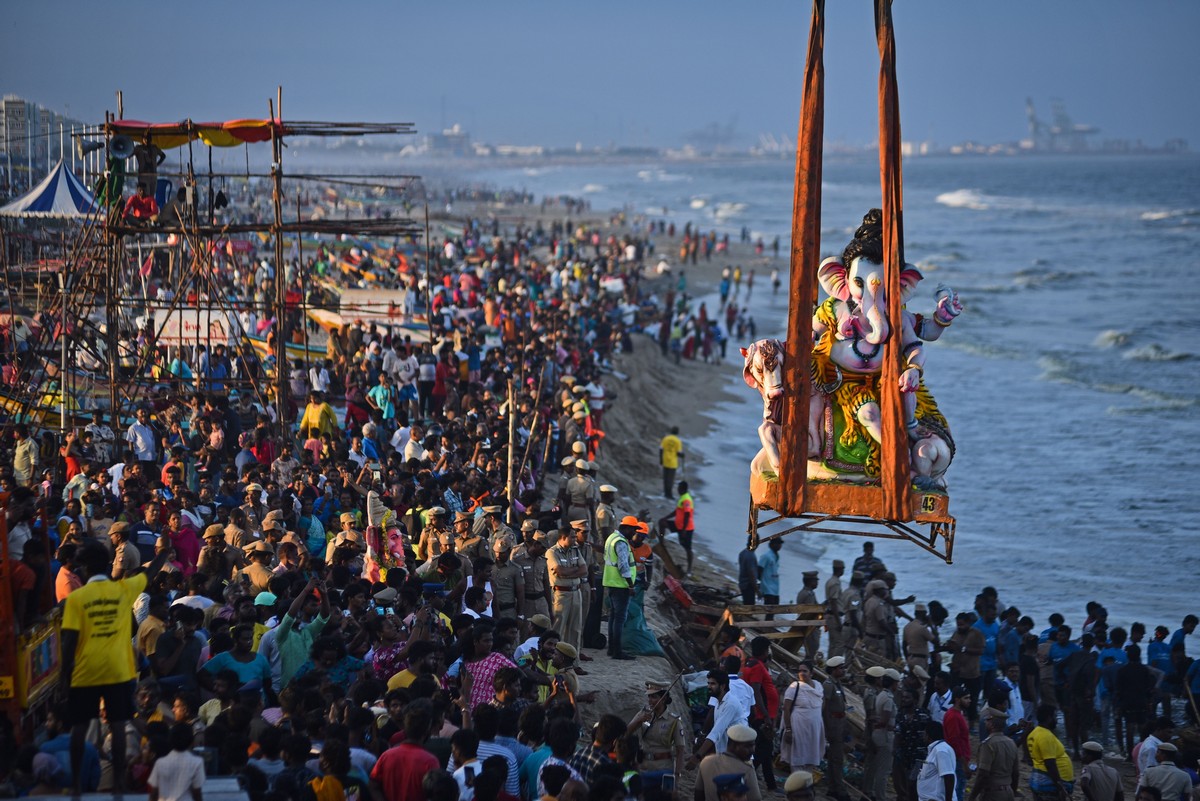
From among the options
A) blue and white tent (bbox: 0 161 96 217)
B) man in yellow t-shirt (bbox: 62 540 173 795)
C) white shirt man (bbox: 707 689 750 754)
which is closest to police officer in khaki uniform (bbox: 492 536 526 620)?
white shirt man (bbox: 707 689 750 754)

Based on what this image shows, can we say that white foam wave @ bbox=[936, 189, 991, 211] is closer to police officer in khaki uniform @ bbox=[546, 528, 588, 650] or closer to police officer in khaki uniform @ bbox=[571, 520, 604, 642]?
police officer in khaki uniform @ bbox=[571, 520, 604, 642]

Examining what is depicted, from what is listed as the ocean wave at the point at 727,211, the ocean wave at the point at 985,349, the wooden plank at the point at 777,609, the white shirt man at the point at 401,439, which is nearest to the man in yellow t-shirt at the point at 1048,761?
the wooden plank at the point at 777,609

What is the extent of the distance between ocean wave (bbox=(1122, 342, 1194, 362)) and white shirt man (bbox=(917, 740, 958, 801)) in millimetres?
41017

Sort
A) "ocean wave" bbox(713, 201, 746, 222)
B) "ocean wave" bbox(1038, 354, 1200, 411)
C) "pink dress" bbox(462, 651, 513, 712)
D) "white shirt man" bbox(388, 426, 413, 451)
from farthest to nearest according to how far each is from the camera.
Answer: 1. "ocean wave" bbox(713, 201, 746, 222)
2. "ocean wave" bbox(1038, 354, 1200, 411)
3. "white shirt man" bbox(388, 426, 413, 451)
4. "pink dress" bbox(462, 651, 513, 712)

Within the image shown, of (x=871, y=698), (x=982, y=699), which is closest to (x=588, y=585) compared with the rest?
(x=871, y=698)

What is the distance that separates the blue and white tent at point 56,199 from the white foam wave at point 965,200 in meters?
121

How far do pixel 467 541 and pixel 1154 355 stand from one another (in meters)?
42.6

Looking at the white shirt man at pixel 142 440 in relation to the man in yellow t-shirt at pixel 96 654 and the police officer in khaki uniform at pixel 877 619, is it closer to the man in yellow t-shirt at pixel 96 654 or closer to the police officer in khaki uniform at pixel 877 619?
the police officer in khaki uniform at pixel 877 619

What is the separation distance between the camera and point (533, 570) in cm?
1302

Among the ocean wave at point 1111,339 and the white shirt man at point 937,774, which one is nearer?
the white shirt man at point 937,774

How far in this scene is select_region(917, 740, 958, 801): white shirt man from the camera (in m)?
11.7

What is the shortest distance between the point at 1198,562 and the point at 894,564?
5279mm

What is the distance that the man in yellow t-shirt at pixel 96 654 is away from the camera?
8.59 m


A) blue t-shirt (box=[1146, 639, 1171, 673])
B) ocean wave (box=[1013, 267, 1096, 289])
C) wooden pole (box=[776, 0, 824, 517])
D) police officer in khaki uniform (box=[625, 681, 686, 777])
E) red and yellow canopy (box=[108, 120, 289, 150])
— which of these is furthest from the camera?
ocean wave (box=[1013, 267, 1096, 289])
